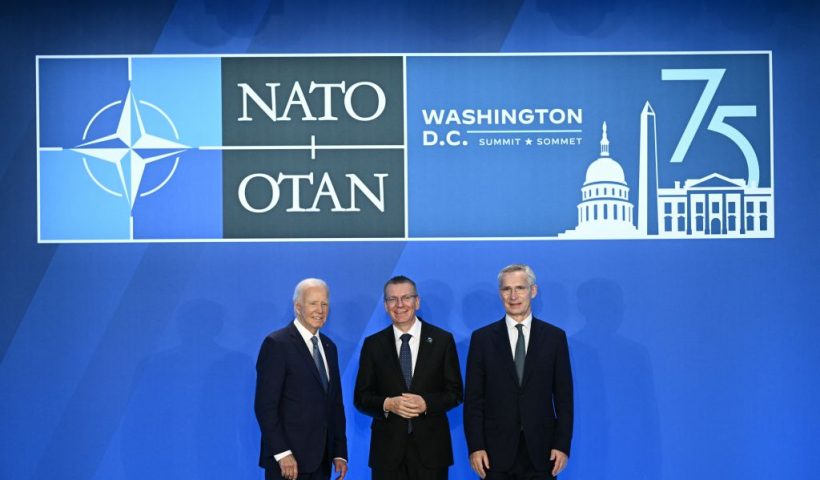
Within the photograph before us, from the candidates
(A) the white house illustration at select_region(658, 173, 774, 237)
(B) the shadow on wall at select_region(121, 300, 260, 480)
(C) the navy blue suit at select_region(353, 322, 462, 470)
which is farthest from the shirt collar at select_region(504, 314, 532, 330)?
(B) the shadow on wall at select_region(121, 300, 260, 480)

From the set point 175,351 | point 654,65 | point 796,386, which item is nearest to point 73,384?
point 175,351

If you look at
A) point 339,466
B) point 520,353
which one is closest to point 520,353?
point 520,353

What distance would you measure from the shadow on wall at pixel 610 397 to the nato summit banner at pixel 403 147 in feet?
1.54

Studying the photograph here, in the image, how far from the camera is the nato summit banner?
519 cm

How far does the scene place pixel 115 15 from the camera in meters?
5.25

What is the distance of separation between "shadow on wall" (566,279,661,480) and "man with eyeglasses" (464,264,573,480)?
0.81 m

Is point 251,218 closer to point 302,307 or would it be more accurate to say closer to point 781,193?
point 302,307

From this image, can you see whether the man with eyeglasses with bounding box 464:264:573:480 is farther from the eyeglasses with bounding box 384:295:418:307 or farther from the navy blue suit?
the eyeglasses with bounding box 384:295:418:307

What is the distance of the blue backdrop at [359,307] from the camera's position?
16.9ft

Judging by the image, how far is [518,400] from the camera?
14.3 feet

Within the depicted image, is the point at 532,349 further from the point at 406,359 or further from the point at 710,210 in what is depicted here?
the point at 710,210

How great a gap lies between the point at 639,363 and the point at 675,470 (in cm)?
69

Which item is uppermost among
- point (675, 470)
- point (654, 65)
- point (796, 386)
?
point (654, 65)

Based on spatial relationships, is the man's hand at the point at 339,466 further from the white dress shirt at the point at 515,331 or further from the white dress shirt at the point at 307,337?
the white dress shirt at the point at 515,331
